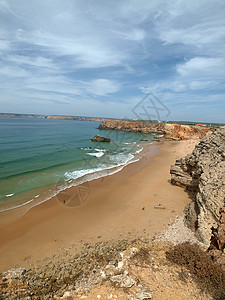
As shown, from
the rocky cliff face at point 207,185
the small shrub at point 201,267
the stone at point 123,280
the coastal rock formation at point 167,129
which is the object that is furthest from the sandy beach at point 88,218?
the coastal rock formation at point 167,129

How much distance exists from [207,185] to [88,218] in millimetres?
6593

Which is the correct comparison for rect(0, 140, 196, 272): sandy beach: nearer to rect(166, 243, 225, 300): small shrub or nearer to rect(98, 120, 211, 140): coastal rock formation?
rect(166, 243, 225, 300): small shrub

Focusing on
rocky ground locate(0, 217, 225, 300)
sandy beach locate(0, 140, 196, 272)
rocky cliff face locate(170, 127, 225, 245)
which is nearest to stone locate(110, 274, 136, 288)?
rocky ground locate(0, 217, 225, 300)

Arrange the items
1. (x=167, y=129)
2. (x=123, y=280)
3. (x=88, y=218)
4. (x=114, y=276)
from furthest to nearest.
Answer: (x=167, y=129), (x=88, y=218), (x=114, y=276), (x=123, y=280)

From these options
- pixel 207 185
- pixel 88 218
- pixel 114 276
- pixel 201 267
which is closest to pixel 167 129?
pixel 207 185

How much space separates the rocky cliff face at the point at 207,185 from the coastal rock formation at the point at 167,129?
49.0 meters

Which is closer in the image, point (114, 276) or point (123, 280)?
point (123, 280)

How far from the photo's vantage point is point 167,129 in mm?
73375

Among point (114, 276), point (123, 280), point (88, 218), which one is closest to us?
point (123, 280)

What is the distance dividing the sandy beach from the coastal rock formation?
4837cm

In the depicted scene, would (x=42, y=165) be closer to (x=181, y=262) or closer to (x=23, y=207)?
(x=23, y=207)

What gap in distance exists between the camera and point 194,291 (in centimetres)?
440

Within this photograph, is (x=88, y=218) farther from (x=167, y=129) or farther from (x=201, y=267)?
(x=167, y=129)

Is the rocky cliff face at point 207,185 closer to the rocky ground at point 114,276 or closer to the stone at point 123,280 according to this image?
the rocky ground at point 114,276
